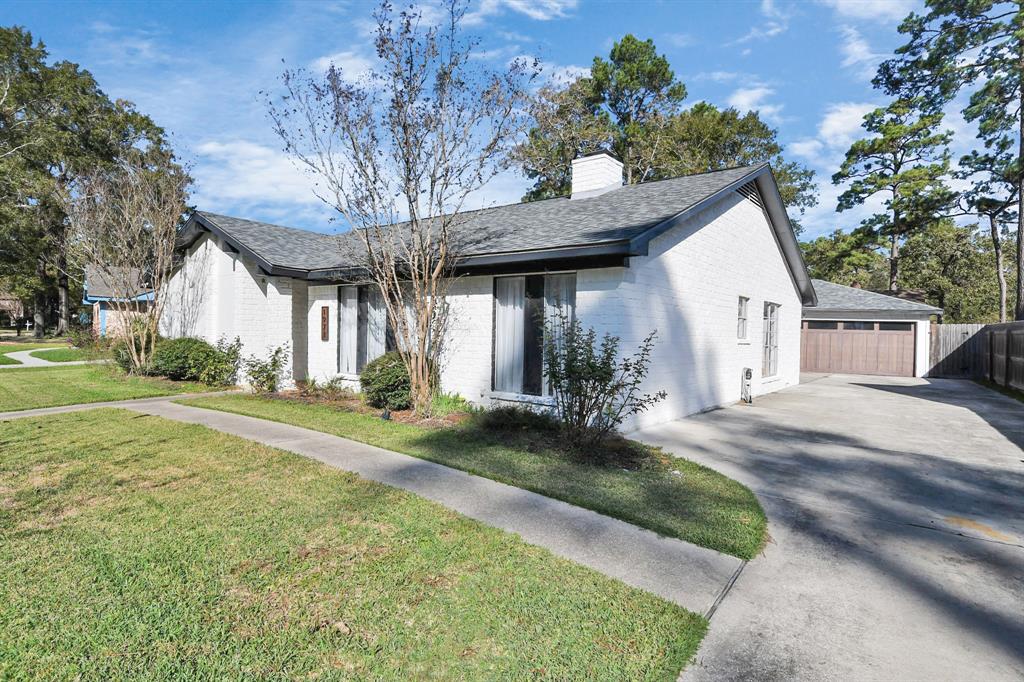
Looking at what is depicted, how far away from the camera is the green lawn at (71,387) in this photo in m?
9.79

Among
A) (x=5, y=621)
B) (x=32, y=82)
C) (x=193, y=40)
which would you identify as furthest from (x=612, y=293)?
(x=32, y=82)

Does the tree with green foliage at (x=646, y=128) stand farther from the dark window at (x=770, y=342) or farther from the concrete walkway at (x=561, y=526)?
the concrete walkway at (x=561, y=526)

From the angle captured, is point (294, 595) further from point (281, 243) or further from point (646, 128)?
point (646, 128)

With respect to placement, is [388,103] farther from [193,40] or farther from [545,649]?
[545,649]

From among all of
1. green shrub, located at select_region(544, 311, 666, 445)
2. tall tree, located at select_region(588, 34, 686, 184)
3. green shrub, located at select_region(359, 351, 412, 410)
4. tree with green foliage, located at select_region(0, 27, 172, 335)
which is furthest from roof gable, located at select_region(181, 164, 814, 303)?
tree with green foliage, located at select_region(0, 27, 172, 335)

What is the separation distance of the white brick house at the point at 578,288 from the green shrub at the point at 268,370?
0.31 meters

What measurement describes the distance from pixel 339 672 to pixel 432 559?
115 centimetres

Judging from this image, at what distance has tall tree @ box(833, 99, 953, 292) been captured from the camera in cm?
2420

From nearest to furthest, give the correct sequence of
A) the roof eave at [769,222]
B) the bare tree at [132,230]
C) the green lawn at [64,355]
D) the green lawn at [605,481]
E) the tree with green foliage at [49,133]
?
the green lawn at [605,481] < the roof eave at [769,222] < the bare tree at [132,230] < the green lawn at [64,355] < the tree with green foliage at [49,133]

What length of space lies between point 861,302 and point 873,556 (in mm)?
19468

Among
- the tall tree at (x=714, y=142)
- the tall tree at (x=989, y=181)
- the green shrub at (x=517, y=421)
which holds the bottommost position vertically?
the green shrub at (x=517, y=421)

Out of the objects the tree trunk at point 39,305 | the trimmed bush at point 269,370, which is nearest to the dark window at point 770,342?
the trimmed bush at point 269,370

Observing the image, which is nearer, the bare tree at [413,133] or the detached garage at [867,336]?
the bare tree at [413,133]

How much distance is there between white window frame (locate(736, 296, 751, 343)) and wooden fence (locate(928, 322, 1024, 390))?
9.14m
